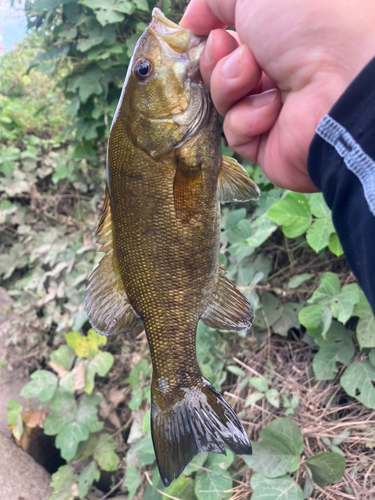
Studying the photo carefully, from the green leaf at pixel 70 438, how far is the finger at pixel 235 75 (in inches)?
80.1

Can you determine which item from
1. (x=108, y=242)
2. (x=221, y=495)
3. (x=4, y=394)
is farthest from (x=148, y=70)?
(x=4, y=394)

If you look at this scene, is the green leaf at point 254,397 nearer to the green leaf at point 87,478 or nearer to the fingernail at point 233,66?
the green leaf at point 87,478

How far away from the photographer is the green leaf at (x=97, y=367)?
209 cm

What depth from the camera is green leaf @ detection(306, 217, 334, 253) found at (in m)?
1.37

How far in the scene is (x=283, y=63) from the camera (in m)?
0.72

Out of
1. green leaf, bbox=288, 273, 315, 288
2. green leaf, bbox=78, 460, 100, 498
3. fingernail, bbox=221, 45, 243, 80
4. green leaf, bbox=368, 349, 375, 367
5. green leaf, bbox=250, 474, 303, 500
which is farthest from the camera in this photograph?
green leaf, bbox=78, 460, 100, 498

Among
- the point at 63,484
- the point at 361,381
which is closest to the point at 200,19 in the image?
the point at 361,381

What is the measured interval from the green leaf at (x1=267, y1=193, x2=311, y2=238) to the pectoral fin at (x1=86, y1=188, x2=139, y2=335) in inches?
29.9

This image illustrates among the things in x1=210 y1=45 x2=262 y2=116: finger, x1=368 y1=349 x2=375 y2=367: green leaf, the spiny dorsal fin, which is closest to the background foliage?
x1=368 y1=349 x2=375 y2=367: green leaf

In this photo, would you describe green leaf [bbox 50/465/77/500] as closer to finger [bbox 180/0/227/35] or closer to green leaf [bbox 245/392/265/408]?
green leaf [bbox 245/392/265/408]

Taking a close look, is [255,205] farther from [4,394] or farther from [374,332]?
[4,394]

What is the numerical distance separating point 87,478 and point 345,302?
1841 millimetres

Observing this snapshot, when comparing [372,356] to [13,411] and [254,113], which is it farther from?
[13,411]

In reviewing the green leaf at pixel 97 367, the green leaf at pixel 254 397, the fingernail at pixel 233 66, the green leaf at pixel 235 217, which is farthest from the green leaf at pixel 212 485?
the fingernail at pixel 233 66
